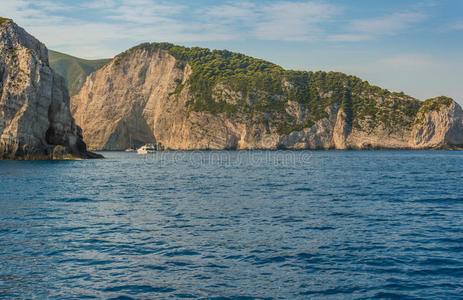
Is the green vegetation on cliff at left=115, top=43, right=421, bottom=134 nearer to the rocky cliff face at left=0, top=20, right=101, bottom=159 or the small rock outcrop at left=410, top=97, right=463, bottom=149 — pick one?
the small rock outcrop at left=410, top=97, right=463, bottom=149

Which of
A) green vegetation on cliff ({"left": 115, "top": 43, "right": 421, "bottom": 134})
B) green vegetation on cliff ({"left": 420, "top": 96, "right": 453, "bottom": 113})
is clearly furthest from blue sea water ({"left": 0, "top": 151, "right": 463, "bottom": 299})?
green vegetation on cliff ({"left": 420, "top": 96, "right": 453, "bottom": 113})

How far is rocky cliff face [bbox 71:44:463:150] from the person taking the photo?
161 meters

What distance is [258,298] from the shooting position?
10328 millimetres

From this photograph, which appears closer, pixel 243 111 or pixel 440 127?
pixel 440 127

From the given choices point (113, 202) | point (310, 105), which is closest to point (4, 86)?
point (113, 202)

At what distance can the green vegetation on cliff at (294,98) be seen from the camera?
549 feet

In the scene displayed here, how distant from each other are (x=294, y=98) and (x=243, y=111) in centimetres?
2405

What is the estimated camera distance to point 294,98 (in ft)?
585

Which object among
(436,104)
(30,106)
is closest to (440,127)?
(436,104)

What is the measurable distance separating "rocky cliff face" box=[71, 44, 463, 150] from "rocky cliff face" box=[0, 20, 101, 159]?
3560 inches

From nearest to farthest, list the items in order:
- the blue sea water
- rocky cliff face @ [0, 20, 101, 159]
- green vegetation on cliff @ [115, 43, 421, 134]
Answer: the blue sea water
rocky cliff face @ [0, 20, 101, 159]
green vegetation on cliff @ [115, 43, 421, 134]

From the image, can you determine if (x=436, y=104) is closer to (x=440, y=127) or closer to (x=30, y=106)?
(x=440, y=127)

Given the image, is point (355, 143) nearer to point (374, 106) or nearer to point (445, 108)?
point (374, 106)

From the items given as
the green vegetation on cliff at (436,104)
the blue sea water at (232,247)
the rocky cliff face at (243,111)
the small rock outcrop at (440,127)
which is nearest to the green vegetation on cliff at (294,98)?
the rocky cliff face at (243,111)
